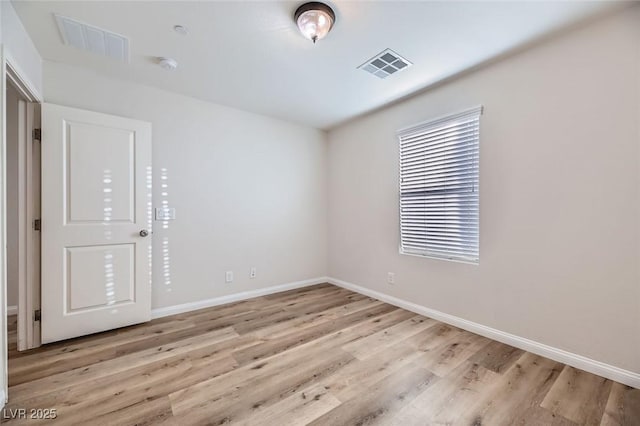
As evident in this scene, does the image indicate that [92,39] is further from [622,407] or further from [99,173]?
[622,407]

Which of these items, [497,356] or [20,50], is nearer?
[20,50]

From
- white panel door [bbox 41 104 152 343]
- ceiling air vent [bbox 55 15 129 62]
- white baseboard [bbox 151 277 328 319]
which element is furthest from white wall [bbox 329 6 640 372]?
white panel door [bbox 41 104 152 343]

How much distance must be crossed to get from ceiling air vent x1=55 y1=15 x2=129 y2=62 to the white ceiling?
58 mm

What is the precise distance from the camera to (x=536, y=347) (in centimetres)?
217

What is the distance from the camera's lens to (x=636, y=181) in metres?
1.75

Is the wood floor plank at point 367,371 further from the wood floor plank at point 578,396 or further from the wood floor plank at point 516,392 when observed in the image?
the wood floor plank at point 578,396

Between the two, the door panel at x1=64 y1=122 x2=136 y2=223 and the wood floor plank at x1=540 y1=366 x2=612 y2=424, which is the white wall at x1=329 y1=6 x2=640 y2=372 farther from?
the door panel at x1=64 y1=122 x2=136 y2=223

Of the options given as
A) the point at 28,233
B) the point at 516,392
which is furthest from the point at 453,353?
the point at 28,233

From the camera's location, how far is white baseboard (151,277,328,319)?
117 inches

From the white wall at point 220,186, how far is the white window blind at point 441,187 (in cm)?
160

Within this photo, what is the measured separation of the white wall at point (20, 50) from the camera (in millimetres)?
1716

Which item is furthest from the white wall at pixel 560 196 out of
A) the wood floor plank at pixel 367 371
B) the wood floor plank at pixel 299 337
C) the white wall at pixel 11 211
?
the white wall at pixel 11 211

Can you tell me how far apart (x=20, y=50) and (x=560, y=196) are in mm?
4219

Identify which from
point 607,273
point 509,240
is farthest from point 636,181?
point 509,240
